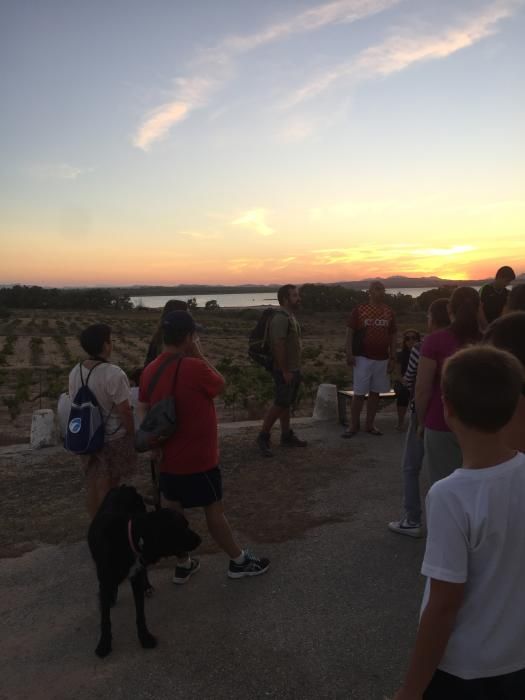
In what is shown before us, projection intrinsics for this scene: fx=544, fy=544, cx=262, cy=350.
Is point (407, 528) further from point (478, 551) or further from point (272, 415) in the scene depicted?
point (478, 551)

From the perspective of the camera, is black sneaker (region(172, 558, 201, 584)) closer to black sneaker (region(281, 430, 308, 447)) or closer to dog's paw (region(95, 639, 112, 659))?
dog's paw (region(95, 639, 112, 659))

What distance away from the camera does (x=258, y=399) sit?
11680 millimetres

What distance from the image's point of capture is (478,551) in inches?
53.1

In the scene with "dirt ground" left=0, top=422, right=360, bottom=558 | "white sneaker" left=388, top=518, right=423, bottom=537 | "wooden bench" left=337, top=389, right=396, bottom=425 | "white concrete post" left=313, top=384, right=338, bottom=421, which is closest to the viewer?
"white sneaker" left=388, top=518, right=423, bottom=537

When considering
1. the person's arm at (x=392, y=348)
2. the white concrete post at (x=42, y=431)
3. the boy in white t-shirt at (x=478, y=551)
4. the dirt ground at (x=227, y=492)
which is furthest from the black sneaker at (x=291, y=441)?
the boy in white t-shirt at (x=478, y=551)

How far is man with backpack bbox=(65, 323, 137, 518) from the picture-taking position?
3391mm

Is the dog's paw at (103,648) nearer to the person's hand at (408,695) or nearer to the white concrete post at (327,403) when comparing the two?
the person's hand at (408,695)

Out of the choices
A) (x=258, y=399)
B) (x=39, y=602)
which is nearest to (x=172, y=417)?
(x=39, y=602)

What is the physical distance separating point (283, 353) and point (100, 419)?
2.67 m

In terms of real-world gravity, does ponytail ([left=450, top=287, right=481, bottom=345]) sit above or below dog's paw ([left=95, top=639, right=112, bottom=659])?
above

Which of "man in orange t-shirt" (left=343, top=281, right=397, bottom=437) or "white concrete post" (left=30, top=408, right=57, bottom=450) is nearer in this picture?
"white concrete post" (left=30, top=408, right=57, bottom=450)

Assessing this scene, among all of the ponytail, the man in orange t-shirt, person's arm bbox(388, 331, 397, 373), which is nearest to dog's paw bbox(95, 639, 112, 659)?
the ponytail

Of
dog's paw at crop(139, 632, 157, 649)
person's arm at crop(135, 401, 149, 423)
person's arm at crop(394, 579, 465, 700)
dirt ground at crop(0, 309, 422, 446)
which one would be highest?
person's arm at crop(135, 401, 149, 423)

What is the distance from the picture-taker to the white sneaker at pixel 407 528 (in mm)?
4039
